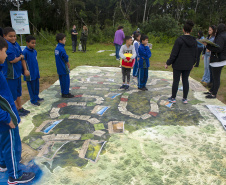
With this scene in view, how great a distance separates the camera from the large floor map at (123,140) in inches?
82.0

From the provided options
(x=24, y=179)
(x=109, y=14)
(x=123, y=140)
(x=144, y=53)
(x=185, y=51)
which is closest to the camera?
(x=24, y=179)

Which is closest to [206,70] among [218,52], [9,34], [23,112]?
[218,52]

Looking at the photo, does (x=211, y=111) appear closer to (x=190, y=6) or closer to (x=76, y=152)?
(x=76, y=152)

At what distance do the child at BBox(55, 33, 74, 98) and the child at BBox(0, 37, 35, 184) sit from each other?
220 centimetres

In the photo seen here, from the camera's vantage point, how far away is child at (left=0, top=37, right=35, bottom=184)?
1666 millimetres

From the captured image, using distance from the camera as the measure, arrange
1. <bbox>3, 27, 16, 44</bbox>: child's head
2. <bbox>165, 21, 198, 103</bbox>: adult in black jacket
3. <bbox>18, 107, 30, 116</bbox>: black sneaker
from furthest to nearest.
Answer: <bbox>165, 21, 198, 103</bbox>: adult in black jacket < <bbox>18, 107, 30, 116</bbox>: black sneaker < <bbox>3, 27, 16, 44</bbox>: child's head

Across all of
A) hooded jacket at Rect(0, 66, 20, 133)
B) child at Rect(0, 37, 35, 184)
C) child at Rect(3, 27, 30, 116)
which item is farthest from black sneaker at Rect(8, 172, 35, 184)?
child at Rect(3, 27, 30, 116)

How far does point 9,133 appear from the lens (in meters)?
1.77

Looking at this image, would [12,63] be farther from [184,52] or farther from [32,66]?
[184,52]

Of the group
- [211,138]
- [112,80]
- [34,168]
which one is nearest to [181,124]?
[211,138]

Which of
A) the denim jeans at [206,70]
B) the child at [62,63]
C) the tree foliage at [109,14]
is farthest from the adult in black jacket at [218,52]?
the tree foliage at [109,14]

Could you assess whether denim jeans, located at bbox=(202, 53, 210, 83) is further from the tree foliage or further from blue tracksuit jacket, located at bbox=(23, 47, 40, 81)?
the tree foliage

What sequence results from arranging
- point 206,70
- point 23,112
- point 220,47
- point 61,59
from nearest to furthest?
point 23,112 → point 220,47 → point 61,59 → point 206,70

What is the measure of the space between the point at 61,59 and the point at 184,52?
2.49 m
